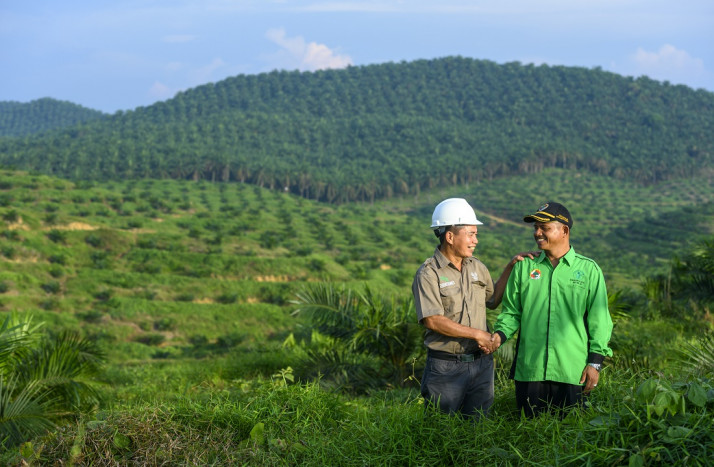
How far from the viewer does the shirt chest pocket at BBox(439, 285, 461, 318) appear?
13.2ft

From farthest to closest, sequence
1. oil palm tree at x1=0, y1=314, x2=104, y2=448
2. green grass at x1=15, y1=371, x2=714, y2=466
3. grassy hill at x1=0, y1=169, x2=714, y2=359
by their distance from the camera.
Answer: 1. grassy hill at x1=0, y1=169, x2=714, y2=359
2. oil palm tree at x1=0, y1=314, x2=104, y2=448
3. green grass at x1=15, y1=371, x2=714, y2=466

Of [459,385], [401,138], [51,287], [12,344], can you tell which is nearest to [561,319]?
[459,385]

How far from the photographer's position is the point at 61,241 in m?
56.2

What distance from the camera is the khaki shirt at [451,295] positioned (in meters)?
3.96

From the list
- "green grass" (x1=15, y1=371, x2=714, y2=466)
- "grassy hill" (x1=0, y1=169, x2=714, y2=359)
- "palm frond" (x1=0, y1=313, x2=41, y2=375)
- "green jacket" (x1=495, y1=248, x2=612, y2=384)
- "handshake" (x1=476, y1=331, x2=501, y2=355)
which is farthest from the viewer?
"grassy hill" (x1=0, y1=169, x2=714, y2=359)

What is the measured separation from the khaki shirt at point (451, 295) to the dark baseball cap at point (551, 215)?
589mm

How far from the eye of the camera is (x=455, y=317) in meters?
4.05

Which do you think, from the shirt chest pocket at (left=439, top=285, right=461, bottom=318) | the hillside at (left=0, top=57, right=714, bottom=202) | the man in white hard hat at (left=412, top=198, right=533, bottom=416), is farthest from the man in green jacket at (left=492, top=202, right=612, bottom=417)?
the hillside at (left=0, top=57, right=714, bottom=202)

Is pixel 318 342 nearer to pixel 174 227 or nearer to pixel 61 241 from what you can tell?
pixel 61 241

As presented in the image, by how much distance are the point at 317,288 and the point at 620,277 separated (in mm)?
50931

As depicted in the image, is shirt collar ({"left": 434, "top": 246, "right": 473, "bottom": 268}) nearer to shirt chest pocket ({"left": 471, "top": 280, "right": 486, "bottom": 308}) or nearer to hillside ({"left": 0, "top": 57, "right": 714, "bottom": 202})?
shirt chest pocket ({"left": 471, "top": 280, "right": 486, "bottom": 308})

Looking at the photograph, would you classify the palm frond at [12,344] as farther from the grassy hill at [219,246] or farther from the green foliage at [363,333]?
the grassy hill at [219,246]

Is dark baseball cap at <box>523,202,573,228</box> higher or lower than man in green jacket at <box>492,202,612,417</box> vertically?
higher

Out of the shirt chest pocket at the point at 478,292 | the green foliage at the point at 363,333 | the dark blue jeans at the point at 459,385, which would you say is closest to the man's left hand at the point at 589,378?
the dark blue jeans at the point at 459,385
